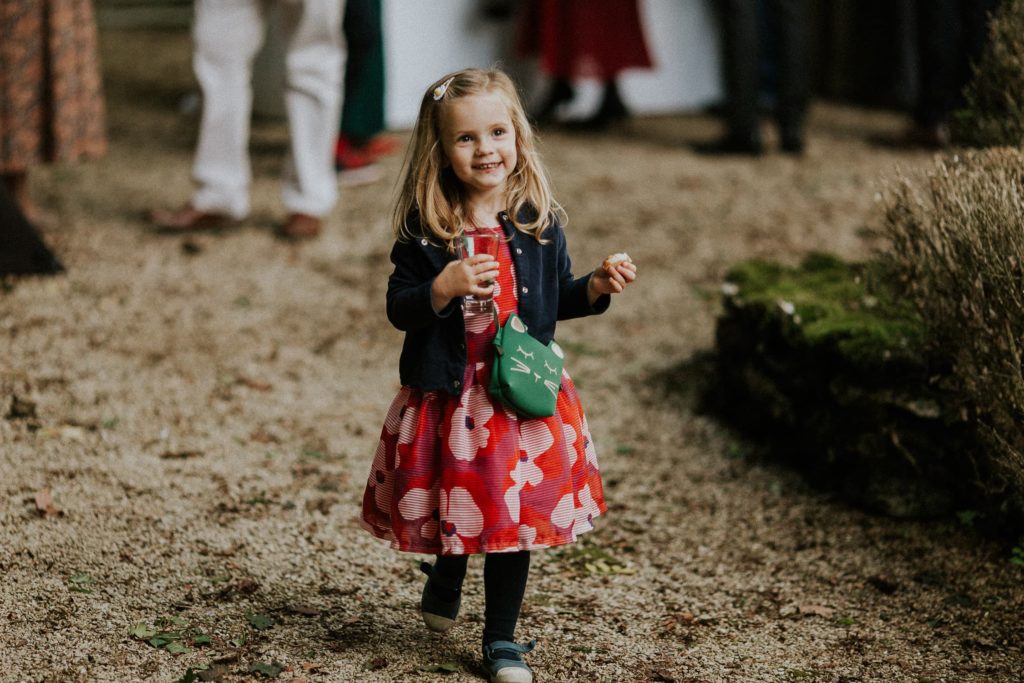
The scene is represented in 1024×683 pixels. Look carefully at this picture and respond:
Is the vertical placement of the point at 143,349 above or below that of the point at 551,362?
below

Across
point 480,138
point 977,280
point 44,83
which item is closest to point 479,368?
point 480,138

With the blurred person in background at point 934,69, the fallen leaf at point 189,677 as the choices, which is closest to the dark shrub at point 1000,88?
the fallen leaf at point 189,677

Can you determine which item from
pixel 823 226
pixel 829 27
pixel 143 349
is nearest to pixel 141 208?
pixel 143 349

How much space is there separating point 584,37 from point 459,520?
583cm

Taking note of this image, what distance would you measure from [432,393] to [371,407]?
5.78ft

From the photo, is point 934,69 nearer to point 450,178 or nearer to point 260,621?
point 450,178

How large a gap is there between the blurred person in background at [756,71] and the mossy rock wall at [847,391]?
316 cm

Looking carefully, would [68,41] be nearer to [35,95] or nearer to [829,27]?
[35,95]

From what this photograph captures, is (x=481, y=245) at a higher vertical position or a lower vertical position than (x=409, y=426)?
higher

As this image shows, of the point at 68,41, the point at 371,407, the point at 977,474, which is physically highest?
the point at 68,41

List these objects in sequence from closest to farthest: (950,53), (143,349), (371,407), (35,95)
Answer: (371,407) < (143,349) < (35,95) < (950,53)

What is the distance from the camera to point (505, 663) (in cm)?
262

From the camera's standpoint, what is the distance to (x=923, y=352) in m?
3.46

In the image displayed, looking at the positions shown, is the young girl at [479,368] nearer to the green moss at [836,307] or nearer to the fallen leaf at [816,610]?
the fallen leaf at [816,610]
